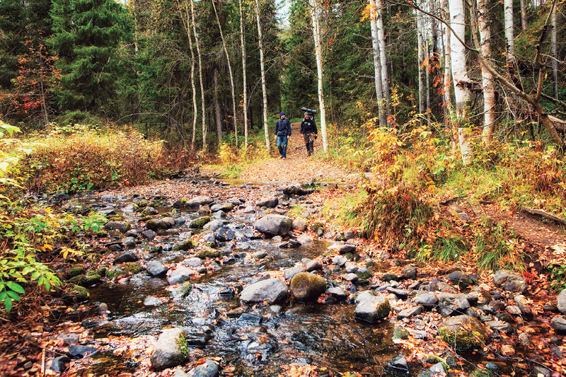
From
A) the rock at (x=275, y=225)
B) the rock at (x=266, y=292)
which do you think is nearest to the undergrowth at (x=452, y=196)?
the rock at (x=275, y=225)

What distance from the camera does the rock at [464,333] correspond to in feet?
9.41

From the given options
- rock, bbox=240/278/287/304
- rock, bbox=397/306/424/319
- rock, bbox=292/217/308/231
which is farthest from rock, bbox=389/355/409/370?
rock, bbox=292/217/308/231

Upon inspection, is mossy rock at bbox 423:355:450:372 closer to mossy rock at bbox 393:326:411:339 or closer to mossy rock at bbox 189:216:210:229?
mossy rock at bbox 393:326:411:339

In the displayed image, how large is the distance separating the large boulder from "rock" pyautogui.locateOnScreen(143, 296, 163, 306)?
14.1ft

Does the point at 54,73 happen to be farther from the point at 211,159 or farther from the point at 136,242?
the point at 136,242

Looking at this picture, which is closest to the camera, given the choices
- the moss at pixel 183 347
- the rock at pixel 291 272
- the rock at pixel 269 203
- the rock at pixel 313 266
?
the moss at pixel 183 347

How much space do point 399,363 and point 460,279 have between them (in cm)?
192

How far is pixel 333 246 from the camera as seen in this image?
557cm

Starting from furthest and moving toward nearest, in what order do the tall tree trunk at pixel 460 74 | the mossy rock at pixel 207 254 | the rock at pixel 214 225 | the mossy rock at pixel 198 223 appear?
the mossy rock at pixel 198 223, the rock at pixel 214 225, the tall tree trunk at pixel 460 74, the mossy rock at pixel 207 254

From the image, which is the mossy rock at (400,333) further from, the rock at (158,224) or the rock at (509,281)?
the rock at (158,224)

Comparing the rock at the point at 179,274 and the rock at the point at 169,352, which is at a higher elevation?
the rock at the point at 179,274

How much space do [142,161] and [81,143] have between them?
2321 millimetres

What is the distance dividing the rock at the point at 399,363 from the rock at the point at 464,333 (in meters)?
0.55

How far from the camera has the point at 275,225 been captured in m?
6.45
